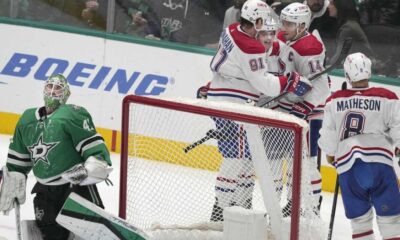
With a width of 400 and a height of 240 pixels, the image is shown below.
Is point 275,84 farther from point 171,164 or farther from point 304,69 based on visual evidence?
point 171,164

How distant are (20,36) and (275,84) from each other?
9.20ft

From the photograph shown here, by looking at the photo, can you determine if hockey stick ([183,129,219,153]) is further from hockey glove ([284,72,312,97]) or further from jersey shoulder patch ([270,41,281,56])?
jersey shoulder patch ([270,41,281,56])

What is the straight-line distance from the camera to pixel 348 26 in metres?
7.25

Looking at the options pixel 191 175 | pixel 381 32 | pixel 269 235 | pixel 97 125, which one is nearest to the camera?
pixel 269 235

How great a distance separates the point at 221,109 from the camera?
16.7 feet

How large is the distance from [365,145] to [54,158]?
1.42 m

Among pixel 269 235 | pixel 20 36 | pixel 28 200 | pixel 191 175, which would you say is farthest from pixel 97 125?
pixel 269 235

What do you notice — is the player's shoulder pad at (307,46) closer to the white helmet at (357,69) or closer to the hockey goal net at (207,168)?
the white helmet at (357,69)

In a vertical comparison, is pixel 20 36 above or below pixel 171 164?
above

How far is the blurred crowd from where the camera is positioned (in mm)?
7168

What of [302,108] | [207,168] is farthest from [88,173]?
[302,108]

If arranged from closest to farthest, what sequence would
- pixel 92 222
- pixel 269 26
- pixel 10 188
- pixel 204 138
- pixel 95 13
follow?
pixel 92 222 < pixel 10 188 < pixel 204 138 < pixel 269 26 < pixel 95 13

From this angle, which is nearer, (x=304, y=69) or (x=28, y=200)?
(x=304, y=69)

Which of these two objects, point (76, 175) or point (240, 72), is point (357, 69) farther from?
point (76, 175)
